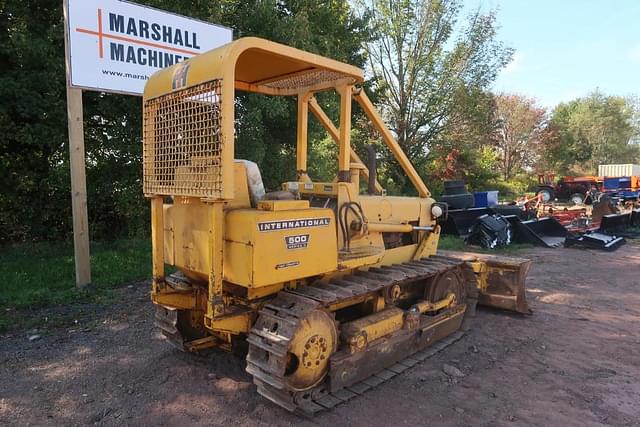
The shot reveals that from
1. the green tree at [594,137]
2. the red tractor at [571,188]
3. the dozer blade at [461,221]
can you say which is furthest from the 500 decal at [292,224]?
the green tree at [594,137]

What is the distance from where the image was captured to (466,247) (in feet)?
34.2

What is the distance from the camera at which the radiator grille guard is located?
304 centimetres

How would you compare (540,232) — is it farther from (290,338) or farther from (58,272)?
(58,272)

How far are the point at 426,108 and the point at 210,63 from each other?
15913 mm

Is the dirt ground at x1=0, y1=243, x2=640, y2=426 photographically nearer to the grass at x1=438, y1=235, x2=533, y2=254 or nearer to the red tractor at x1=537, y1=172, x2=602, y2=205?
the grass at x1=438, y1=235, x2=533, y2=254

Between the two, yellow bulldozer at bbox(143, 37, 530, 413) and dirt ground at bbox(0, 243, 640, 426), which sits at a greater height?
yellow bulldozer at bbox(143, 37, 530, 413)

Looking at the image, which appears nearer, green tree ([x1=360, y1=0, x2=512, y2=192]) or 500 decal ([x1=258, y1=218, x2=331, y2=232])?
500 decal ([x1=258, y1=218, x2=331, y2=232])

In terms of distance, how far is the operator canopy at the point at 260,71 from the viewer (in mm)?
3000

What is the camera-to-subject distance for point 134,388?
12.4 ft

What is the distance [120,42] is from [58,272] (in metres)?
3.73

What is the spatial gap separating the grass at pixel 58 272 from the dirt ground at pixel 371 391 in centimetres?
88

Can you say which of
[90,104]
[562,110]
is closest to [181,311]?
[90,104]

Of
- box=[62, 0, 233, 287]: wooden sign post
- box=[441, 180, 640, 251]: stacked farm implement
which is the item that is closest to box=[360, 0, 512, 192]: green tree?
box=[441, 180, 640, 251]: stacked farm implement

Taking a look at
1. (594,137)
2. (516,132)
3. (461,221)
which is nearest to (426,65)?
(461,221)
